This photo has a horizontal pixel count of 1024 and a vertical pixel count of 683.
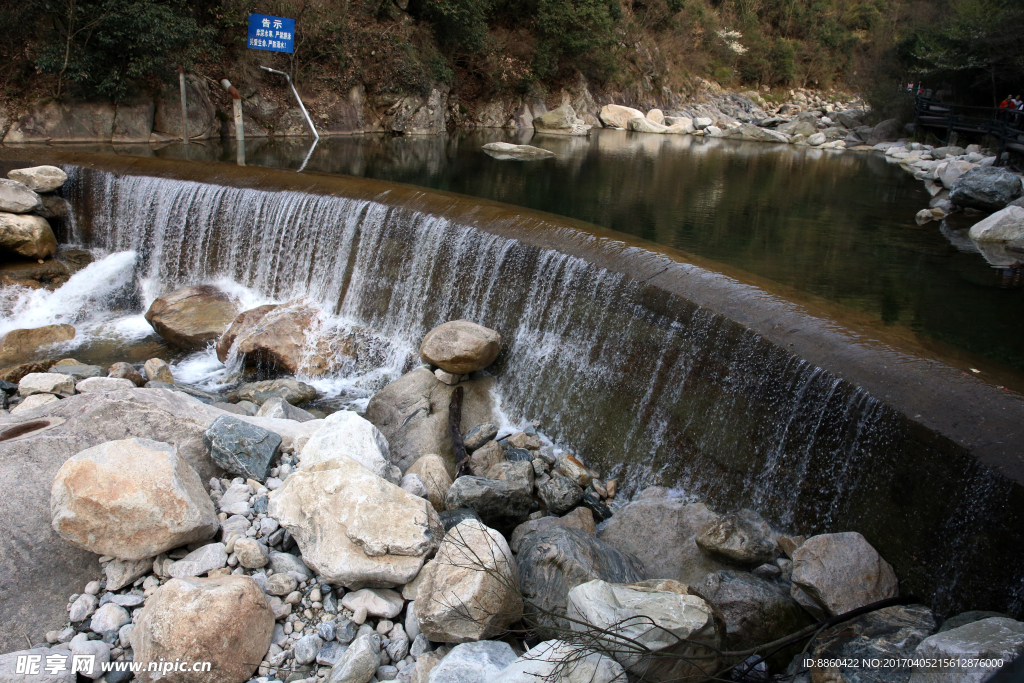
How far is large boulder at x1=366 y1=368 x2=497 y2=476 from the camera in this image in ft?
18.4

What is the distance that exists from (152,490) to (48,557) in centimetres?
61

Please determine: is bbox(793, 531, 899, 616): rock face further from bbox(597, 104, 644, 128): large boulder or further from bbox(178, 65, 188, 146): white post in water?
bbox(597, 104, 644, 128): large boulder

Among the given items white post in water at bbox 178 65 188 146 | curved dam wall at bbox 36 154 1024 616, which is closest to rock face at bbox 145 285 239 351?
curved dam wall at bbox 36 154 1024 616

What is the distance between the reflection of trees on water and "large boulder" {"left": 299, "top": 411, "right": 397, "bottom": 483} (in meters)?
4.39

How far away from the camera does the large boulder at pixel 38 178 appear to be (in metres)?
9.19

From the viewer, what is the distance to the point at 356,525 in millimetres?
3342

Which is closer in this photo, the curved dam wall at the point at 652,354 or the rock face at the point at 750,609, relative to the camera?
the rock face at the point at 750,609

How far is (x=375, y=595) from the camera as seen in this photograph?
3.31 metres

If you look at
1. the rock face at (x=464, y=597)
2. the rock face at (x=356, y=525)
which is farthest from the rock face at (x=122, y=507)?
the rock face at (x=464, y=597)

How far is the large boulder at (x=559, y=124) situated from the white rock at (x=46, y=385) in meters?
20.6

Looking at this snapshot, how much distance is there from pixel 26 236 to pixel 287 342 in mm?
4070

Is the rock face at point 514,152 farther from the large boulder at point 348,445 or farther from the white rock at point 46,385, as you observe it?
the large boulder at point 348,445

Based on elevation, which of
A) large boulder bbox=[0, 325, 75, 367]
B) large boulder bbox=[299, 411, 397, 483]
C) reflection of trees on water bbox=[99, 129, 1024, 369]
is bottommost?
large boulder bbox=[0, 325, 75, 367]

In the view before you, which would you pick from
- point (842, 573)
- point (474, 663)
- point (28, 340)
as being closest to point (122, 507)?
point (474, 663)
